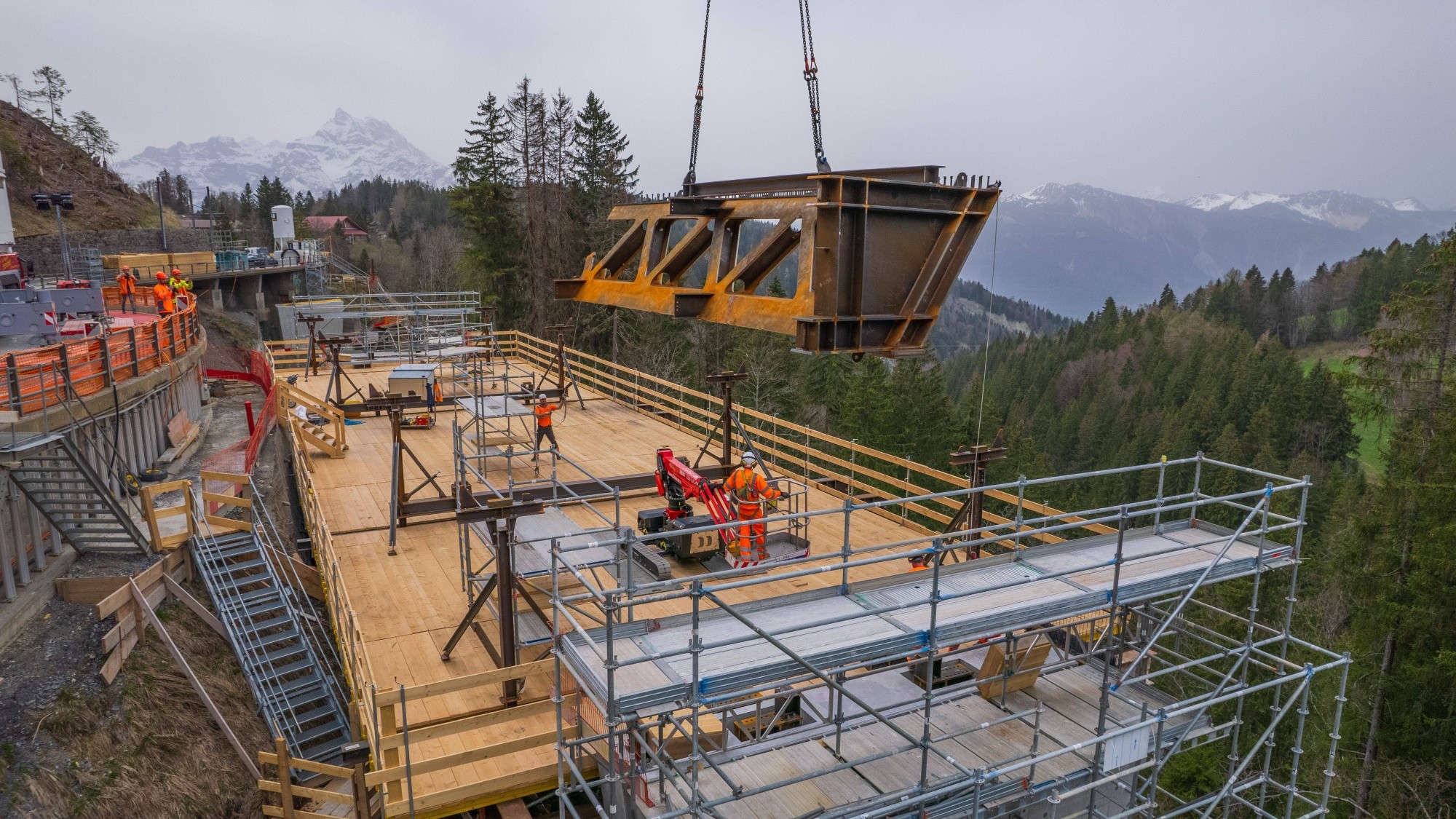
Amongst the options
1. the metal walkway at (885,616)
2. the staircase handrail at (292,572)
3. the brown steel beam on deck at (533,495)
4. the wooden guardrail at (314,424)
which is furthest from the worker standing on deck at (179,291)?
the metal walkway at (885,616)

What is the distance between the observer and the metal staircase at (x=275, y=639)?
507 inches

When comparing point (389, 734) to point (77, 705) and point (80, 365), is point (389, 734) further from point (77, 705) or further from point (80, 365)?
point (80, 365)

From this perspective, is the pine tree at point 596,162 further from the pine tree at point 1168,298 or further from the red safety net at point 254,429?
the pine tree at point 1168,298

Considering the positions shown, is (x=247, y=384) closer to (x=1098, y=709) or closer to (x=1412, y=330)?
(x=1098, y=709)

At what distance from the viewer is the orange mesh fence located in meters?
13.1

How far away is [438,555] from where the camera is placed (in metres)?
13.7

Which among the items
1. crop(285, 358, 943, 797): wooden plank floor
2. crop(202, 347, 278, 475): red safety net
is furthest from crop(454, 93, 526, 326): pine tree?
crop(285, 358, 943, 797): wooden plank floor

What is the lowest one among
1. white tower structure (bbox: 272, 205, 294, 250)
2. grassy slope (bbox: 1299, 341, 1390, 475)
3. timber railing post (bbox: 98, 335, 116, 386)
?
grassy slope (bbox: 1299, 341, 1390, 475)

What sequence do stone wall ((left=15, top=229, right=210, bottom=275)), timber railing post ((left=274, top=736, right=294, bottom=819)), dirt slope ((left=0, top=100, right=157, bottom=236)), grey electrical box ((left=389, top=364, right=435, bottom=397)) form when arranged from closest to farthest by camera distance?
timber railing post ((left=274, top=736, right=294, bottom=819)) < grey electrical box ((left=389, top=364, right=435, bottom=397)) < stone wall ((left=15, top=229, right=210, bottom=275)) < dirt slope ((left=0, top=100, right=157, bottom=236))

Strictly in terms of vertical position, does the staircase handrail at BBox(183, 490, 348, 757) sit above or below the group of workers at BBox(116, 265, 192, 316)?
below

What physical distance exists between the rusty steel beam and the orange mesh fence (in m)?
11.7

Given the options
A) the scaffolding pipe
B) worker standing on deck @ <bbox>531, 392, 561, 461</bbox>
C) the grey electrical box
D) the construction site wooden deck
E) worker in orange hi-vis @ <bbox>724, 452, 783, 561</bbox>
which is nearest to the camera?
the construction site wooden deck

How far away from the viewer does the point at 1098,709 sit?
8758mm

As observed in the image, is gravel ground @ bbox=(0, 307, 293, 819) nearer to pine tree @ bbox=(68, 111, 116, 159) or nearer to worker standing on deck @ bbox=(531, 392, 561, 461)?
worker standing on deck @ bbox=(531, 392, 561, 461)
